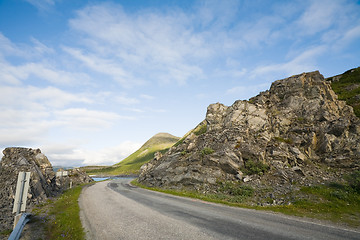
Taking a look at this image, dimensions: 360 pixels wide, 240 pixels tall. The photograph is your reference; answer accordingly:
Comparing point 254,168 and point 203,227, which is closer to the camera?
point 203,227

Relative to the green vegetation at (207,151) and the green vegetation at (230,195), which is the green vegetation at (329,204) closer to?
the green vegetation at (230,195)

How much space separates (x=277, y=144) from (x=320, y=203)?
1293 centimetres

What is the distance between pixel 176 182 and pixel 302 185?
1700 cm

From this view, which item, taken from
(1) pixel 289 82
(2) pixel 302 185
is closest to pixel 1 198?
(2) pixel 302 185

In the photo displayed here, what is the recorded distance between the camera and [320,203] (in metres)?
14.6

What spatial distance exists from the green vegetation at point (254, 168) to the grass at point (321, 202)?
12.5 ft

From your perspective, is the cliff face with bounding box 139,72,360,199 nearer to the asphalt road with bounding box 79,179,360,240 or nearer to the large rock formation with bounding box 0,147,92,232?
the asphalt road with bounding box 79,179,360,240

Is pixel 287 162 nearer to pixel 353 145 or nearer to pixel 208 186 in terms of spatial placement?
pixel 353 145

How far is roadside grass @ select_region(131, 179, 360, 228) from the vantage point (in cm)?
1198

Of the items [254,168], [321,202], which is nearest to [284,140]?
[254,168]

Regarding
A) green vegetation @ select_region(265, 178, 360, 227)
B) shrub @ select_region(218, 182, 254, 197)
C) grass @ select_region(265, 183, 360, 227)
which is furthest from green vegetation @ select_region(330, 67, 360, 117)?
shrub @ select_region(218, 182, 254, 197)

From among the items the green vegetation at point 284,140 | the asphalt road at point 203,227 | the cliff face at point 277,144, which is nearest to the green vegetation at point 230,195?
the cliff face at point 277,144

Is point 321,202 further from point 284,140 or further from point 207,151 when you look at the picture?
point 207,151

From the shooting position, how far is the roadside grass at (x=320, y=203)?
1198 centimetres
